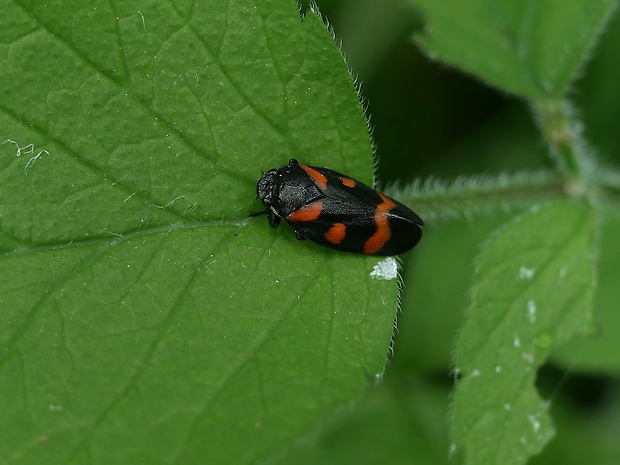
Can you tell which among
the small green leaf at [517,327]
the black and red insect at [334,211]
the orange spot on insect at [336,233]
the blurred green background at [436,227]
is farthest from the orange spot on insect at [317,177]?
the blurred green background at [436,227]

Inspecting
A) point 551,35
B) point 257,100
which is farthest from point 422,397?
point 257,100

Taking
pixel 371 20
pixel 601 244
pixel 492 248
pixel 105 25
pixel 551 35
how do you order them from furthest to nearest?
pixel 371 20 < pixel 601 244 < pixel 551 35 < pixel 492 248 < pixel 105 25

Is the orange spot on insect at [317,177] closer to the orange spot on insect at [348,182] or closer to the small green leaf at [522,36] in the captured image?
the orange spot on insect at [348,182]

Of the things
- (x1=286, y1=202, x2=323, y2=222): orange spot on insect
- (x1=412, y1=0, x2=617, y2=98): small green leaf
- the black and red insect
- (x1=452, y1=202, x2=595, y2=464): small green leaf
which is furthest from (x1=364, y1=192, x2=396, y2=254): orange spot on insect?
(x1=412, y1=0, x2=617, y2=98): small green leaf

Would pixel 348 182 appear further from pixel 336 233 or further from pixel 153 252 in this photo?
pixel 153 252

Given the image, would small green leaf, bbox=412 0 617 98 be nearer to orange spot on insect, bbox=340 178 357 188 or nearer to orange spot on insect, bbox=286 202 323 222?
orange spot on insect, bbox=340 178 357 188

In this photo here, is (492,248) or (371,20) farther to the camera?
(371,20)

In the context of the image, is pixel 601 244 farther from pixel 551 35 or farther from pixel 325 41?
pixel 325 41
